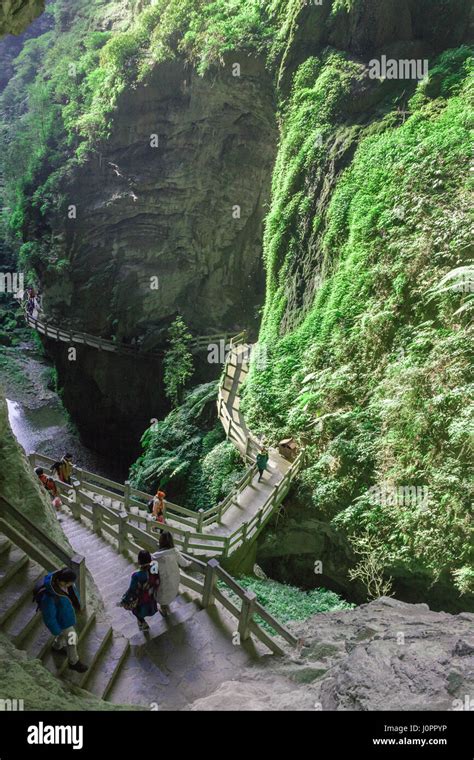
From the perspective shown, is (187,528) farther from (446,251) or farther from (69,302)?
(69,302)

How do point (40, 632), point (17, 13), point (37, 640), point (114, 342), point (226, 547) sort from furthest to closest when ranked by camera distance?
point (114, 342) < point (226, 547) < point (17, 13) < point (40, 632) < point (37, 640)

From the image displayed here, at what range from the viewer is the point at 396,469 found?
34.9 feet

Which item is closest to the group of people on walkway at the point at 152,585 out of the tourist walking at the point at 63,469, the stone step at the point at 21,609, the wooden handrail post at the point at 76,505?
the stone step at the point at 21,609

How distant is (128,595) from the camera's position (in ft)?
20.3

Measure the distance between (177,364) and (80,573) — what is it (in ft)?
60.6

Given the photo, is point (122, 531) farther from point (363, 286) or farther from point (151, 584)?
point (363, 286)

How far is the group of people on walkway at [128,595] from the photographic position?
196 inches

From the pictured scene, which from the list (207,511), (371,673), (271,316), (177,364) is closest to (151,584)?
(371,673)

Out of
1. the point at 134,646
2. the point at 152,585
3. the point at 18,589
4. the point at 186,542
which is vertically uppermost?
the point at 18,589

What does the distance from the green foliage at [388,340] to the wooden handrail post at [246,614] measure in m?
4.71

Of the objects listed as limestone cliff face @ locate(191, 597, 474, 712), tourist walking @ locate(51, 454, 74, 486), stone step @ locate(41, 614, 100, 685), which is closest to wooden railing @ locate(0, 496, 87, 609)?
stone step @ locate(41, 614, 100, 685)

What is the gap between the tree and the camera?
23.9 m

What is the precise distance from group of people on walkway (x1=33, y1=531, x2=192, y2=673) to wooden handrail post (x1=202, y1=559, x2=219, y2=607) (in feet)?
1.43

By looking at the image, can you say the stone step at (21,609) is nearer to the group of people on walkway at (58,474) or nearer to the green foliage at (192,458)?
the group of people on walkway at (58,474)
